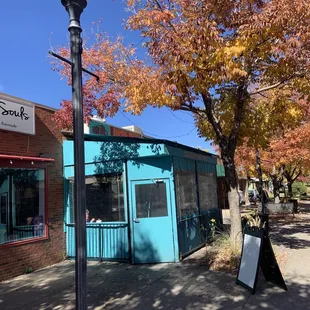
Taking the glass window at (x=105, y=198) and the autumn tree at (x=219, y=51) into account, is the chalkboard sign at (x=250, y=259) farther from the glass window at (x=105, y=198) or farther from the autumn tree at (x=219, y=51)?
the glass window at (x=105, y=198)

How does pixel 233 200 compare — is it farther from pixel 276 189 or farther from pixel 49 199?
pixel 276 189

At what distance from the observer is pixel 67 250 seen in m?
9.81

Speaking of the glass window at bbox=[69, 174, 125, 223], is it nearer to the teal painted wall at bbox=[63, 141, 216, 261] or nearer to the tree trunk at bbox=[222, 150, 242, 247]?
the teal painted wall at bbox=[63, 141, 216, 261]

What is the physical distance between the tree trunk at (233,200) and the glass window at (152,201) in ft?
5.51

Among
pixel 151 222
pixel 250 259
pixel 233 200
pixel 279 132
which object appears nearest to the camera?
pixel 250 259

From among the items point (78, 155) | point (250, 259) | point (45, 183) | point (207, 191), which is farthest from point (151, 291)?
point (207, 191)

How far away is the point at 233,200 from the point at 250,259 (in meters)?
2.61

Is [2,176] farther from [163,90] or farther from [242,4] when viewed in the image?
[242,4]

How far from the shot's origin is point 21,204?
872 centimetres

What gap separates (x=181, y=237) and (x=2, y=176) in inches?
189

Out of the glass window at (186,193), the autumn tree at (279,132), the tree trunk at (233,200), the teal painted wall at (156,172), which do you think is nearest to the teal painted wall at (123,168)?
the teal painted wall at (156,172)

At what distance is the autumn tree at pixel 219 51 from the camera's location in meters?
6.51

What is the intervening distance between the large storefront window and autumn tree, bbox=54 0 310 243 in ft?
10.8

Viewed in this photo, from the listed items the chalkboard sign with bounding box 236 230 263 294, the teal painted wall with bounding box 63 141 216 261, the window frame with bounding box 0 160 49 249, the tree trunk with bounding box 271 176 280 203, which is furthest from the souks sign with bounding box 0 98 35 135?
the tree trunk with bounding box 271 176 280 203
